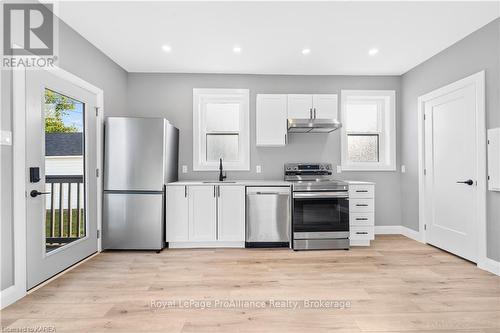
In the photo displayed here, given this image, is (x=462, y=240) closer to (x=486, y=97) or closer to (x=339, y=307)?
(x=486, y=97)

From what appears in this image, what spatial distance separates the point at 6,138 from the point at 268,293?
8.34 feet

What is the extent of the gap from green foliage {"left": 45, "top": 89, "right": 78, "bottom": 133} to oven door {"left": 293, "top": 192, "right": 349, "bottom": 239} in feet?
9.53

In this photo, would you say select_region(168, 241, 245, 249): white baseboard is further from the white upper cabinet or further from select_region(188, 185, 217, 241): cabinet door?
the white upper cabinet

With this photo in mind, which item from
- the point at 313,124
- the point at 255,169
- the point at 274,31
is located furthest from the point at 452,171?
the point at 274,31

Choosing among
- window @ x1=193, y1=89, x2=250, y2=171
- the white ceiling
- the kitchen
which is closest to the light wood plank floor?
the kitchen

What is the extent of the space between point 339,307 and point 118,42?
12.4ft

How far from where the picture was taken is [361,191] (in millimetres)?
3811

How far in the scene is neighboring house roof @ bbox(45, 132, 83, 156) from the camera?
2609 millimetres

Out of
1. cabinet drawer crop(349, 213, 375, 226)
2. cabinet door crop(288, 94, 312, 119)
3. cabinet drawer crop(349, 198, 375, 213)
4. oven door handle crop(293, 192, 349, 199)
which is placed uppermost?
cabinet door crop(288, 94, 312, 119)

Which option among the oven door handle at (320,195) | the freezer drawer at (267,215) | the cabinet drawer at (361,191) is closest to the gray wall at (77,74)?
the freezer drawer at (267,215)

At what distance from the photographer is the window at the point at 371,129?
4.44m

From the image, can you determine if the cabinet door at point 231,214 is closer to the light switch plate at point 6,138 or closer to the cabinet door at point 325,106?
the cabinet door at point 325,106

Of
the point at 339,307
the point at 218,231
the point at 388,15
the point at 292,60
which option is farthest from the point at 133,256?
the point at 388,15

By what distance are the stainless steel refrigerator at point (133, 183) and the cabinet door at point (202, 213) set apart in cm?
41
